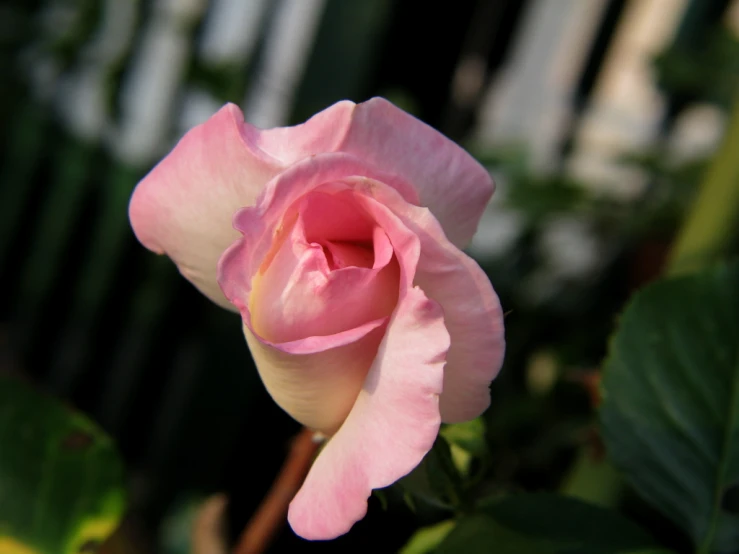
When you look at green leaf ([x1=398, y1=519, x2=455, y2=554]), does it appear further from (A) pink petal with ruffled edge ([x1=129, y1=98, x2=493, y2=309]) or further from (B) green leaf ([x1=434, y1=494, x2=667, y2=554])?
(A) pink petal with ruffled edge ([x1=129, y1=98, x2=493, y2=309])

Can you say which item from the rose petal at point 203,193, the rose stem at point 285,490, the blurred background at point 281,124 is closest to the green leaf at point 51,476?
the rose stem at point 285,490

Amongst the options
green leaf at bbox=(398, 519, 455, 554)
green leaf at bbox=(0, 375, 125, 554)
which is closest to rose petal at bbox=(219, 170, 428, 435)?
green leaf at bbox=(398, 519, 455, 554)

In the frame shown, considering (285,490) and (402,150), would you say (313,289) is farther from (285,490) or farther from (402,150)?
(285,490)

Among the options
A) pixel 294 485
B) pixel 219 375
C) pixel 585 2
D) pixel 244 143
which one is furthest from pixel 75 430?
pixel 585 2

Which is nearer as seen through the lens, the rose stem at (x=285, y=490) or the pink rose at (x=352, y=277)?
the pink rose at (x=352, y=277)

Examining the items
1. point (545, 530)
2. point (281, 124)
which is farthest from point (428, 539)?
point (281, 124)

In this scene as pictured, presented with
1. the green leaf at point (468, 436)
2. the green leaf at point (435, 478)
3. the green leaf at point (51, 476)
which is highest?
the green leaf at point (468, 436)

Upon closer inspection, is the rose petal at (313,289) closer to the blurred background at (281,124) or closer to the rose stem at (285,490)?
the rose stem at (285,490)
